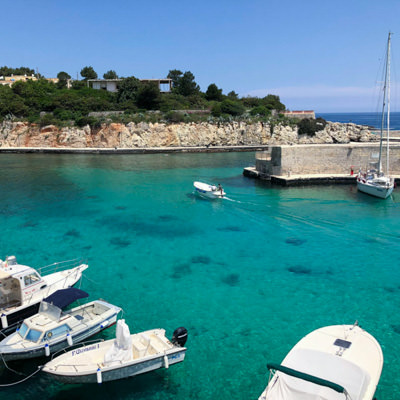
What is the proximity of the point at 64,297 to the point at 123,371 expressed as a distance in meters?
3.32

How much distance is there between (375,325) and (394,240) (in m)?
9.24

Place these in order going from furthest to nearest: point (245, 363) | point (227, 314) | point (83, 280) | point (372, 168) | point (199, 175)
→ point (199, 175) → point (372, 168) → point (83, 280) → point (227, 314) → point (245, 363)

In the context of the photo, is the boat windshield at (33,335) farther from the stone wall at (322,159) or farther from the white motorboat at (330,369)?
the stone wall at (322,159)

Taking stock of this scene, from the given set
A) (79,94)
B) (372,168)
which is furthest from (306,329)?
(79,94)

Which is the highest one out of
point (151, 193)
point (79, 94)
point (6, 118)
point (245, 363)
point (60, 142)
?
point (79, 94)

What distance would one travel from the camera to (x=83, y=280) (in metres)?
15.4

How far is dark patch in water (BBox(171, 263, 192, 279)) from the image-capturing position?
1599cm

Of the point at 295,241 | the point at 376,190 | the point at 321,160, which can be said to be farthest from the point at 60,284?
the point at 321,160

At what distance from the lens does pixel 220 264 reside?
17203mm

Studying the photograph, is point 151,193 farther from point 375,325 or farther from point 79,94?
point 79,94

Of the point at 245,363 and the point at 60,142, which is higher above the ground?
the point at 60,142

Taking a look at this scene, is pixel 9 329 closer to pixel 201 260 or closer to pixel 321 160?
pixel 201 260

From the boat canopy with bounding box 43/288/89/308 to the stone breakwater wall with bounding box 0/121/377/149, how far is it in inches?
2041

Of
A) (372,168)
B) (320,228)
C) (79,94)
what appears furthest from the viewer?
(79,94)
